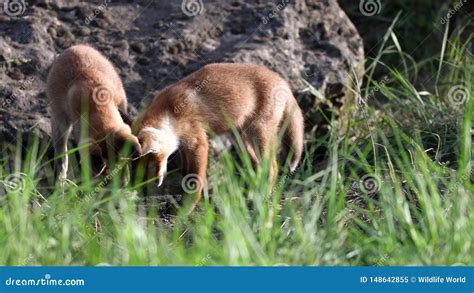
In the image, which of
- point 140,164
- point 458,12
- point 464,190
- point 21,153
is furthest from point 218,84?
point 458,12

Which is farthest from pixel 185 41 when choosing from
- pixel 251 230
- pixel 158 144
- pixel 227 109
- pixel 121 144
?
pixel 251 230

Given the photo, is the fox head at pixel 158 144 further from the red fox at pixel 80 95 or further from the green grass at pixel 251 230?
the green grass at pixel 251 230

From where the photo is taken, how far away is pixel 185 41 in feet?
25.6

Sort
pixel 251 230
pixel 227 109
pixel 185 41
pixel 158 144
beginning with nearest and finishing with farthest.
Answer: pixel 251 230
pixel 158 144
pixel 227 109
pixel 185 41

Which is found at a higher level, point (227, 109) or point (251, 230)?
point (251, 230)

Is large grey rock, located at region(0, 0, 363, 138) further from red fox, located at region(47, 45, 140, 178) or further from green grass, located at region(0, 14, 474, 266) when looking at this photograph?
green grass, located at region(0, 14, 474, 266)

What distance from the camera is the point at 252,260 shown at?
446 cm

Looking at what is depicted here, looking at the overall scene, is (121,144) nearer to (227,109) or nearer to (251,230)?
(227,109)

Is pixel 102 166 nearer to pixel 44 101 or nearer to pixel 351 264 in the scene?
pixel 44 101

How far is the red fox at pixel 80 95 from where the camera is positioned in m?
6.58

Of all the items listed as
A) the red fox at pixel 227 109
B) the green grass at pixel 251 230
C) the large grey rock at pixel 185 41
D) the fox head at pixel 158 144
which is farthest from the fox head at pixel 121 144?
the large grey rock at pixel 185 41

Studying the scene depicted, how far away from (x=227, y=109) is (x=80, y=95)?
1189 mm

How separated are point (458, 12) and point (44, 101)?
544cm

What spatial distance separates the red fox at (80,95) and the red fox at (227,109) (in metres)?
0.34
